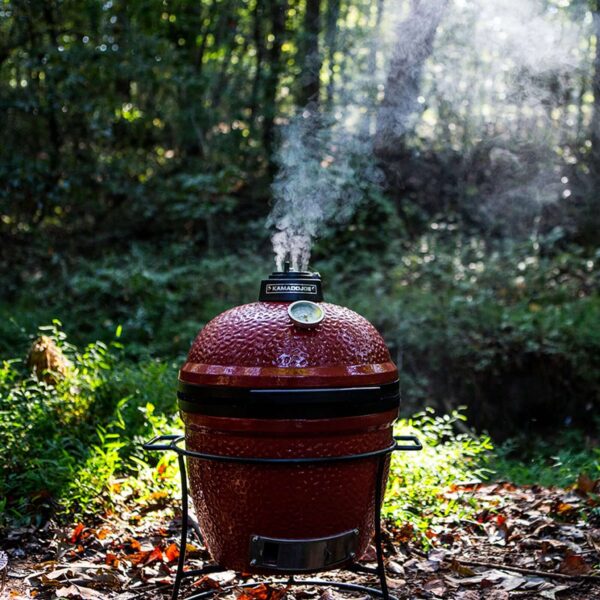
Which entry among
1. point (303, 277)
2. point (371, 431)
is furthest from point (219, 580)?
point (303, 277)

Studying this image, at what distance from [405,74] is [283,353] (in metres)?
5.78

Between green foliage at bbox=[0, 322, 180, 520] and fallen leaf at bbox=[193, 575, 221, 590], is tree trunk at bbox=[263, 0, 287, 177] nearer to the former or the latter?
green foliage at bbox=[0, 322, 180, 520]

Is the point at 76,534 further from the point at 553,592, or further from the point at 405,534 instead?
the point at 553,592

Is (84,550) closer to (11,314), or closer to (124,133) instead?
(11,314)

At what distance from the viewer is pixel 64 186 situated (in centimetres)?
829

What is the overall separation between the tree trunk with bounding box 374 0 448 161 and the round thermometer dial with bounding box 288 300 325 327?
4.03 metres

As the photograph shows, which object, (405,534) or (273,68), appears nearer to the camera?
(405,534)

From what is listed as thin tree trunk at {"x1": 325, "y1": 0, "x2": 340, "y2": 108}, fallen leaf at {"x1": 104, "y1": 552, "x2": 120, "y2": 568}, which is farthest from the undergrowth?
thin tree trunk at {"x1": 325, "y1": 0, "x2": 340, "y2": 108}

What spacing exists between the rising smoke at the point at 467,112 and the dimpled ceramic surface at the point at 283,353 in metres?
5.51

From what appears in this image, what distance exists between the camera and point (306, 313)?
2146 mm

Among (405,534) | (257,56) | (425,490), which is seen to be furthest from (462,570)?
(257,56)

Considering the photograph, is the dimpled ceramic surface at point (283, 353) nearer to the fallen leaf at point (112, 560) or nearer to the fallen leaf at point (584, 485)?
the fallen leaf at point (112, 560)

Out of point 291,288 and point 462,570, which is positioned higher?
point 291,288

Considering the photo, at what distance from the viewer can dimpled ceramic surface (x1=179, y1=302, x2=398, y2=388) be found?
2053 millimetres
